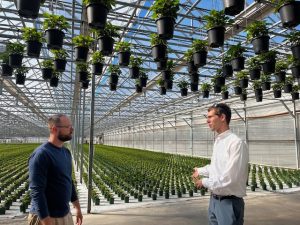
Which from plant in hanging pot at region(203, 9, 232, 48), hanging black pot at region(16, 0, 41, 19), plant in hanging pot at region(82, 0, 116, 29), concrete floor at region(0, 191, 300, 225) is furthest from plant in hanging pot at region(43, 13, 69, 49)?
concrete floor at region(0, 191, 300, 225)

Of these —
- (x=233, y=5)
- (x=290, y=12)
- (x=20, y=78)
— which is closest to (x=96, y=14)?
(x=233, y=5)

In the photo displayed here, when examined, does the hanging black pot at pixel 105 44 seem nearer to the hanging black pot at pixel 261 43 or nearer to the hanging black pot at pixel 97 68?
the hanging black pot at pixel 97 68

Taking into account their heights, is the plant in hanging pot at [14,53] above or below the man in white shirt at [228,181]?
above

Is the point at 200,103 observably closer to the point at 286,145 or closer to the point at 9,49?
the point at 286,145

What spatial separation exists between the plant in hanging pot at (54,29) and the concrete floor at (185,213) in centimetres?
333

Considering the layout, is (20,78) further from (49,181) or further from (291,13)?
(291,13)

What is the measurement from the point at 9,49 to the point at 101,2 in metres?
3.48

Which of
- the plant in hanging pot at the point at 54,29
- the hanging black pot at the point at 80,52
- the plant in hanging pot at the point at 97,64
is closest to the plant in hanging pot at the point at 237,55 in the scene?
the plant in hanging pot at the point at 97,64

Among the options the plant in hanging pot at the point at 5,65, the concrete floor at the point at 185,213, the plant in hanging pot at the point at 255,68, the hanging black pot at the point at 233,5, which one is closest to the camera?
the hanging black pot at the point at 233,5

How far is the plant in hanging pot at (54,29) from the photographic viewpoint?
545 cm

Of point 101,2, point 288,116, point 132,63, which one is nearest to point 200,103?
point 288,116

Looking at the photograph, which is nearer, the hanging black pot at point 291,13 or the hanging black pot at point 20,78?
the hanging black pot at point 291,13

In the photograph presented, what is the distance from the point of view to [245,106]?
57.5 feet

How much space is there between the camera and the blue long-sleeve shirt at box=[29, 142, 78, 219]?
235cm
